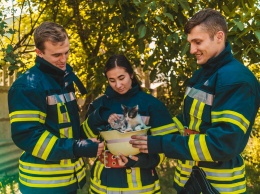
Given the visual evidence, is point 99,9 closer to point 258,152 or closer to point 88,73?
point 88,73

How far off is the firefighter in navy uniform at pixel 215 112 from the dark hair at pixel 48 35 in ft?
2.62

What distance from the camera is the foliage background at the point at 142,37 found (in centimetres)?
299

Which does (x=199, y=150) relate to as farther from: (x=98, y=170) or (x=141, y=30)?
(x=141, y=30)

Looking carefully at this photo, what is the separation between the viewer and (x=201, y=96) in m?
2.10

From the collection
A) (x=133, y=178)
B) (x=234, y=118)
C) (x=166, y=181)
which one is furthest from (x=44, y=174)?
(x=166, y=181)

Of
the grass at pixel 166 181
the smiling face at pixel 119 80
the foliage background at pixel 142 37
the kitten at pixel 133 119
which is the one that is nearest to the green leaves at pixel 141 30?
the foliage background at pixel 142 37

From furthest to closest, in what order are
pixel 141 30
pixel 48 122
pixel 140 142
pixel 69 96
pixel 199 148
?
pixel 141 30 < pixel 69 96 < pixel 48 122 < pixel 140 142 < pixel 199 148

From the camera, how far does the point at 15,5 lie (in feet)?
20.3

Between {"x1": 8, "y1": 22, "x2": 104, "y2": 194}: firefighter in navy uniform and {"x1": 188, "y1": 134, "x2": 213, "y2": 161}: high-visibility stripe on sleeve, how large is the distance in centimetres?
62

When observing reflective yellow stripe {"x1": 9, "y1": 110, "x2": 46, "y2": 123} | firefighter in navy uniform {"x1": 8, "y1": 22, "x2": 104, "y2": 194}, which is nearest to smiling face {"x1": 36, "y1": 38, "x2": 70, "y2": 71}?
firefighter in navy uniform {"x1": 8, "y1": 22, "x2": 104, "y2": 194}

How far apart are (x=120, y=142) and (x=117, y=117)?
0.20 metres

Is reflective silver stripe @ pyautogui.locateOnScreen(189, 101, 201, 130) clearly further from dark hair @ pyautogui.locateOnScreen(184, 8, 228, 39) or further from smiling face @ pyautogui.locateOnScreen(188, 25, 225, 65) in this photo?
dark hair @ pyautogui.locateOnScreen(184, 8, 228, 39)

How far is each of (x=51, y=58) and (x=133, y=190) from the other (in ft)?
3.38

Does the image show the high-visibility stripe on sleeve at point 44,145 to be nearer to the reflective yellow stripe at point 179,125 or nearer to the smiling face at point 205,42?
the reflective yellow stripe at point 179,125
